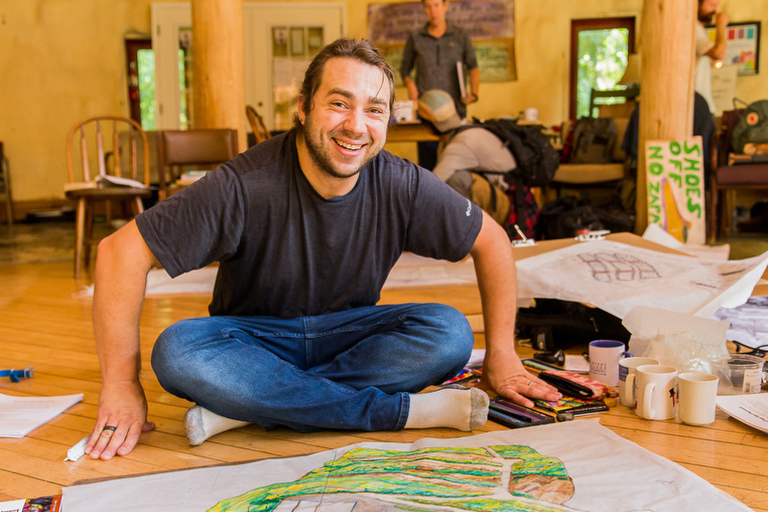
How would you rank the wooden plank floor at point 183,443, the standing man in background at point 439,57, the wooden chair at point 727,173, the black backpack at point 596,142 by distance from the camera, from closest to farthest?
the wooden plank floor at point 183,443
the wooden chair at point 727,173
the standing man in background at point 439,57
the black backpack at point 596,142

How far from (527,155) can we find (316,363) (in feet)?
7.79

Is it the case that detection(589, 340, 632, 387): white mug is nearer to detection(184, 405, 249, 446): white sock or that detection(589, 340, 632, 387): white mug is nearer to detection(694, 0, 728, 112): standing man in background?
detection(184, 405, 249, 446): white sock

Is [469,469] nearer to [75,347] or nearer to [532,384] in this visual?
[532,384]

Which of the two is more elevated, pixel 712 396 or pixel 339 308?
pixel 339 308

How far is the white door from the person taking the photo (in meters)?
6.77

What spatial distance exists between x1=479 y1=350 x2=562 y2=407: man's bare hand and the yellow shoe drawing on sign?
90.9 inches

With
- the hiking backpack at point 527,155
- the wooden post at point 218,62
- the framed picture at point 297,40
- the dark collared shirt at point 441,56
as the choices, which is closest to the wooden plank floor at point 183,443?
the wooden post at point 218,62

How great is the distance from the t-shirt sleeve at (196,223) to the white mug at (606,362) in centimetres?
87

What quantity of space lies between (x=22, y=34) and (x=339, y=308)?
22.5 ft

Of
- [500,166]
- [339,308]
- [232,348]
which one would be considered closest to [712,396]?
[339,308]

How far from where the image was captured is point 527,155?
345 centimetres

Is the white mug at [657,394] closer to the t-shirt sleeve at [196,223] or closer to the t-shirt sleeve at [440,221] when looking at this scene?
the t-shirt sleeve at [440,221]

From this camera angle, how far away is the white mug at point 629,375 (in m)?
1.38

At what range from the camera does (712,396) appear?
127 centimetres
